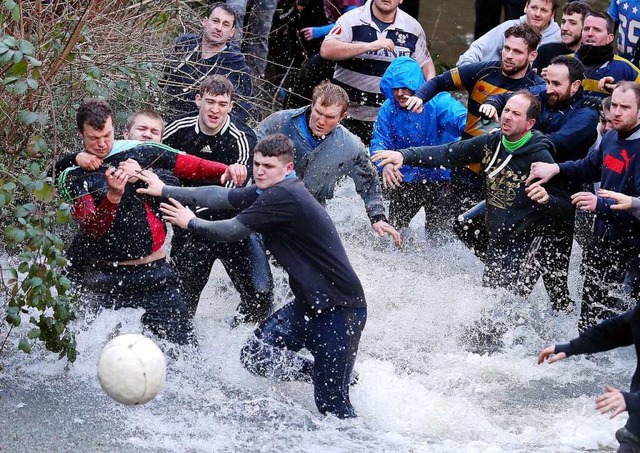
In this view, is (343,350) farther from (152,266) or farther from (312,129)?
(312,129)

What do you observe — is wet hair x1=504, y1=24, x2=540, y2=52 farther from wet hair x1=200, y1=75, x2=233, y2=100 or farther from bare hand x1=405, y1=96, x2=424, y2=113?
wet hair x1=200, y1=75, x2=233, y2=100

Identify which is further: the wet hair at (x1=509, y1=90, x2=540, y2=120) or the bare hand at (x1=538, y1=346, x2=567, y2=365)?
the wet hair at (x1=509, y1=90, x2=540, y2=120)

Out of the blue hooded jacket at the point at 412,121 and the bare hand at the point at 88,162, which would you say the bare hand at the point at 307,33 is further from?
the bare hand at the point at 88,162

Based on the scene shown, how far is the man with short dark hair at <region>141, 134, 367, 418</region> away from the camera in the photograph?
6.43 m

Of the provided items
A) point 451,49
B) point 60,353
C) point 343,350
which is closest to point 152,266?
point 60,353

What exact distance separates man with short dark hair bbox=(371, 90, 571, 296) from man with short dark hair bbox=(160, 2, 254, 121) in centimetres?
173

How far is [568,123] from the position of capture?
8.19 metres

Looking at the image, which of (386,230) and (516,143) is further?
→ (516,143)

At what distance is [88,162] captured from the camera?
682 cm

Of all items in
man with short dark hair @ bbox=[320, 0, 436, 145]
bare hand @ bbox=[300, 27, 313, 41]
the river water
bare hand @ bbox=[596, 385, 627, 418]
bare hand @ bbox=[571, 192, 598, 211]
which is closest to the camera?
bare hand @ bbox=[596, 385, 627, 418]

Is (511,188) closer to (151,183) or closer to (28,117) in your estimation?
(151,183)

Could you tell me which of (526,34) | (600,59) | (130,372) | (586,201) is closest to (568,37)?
(600,59)

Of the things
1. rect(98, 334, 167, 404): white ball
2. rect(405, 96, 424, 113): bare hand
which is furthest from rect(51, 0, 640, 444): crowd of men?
rect(98, 334, 167, 404): white ball

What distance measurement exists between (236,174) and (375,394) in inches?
61.3
